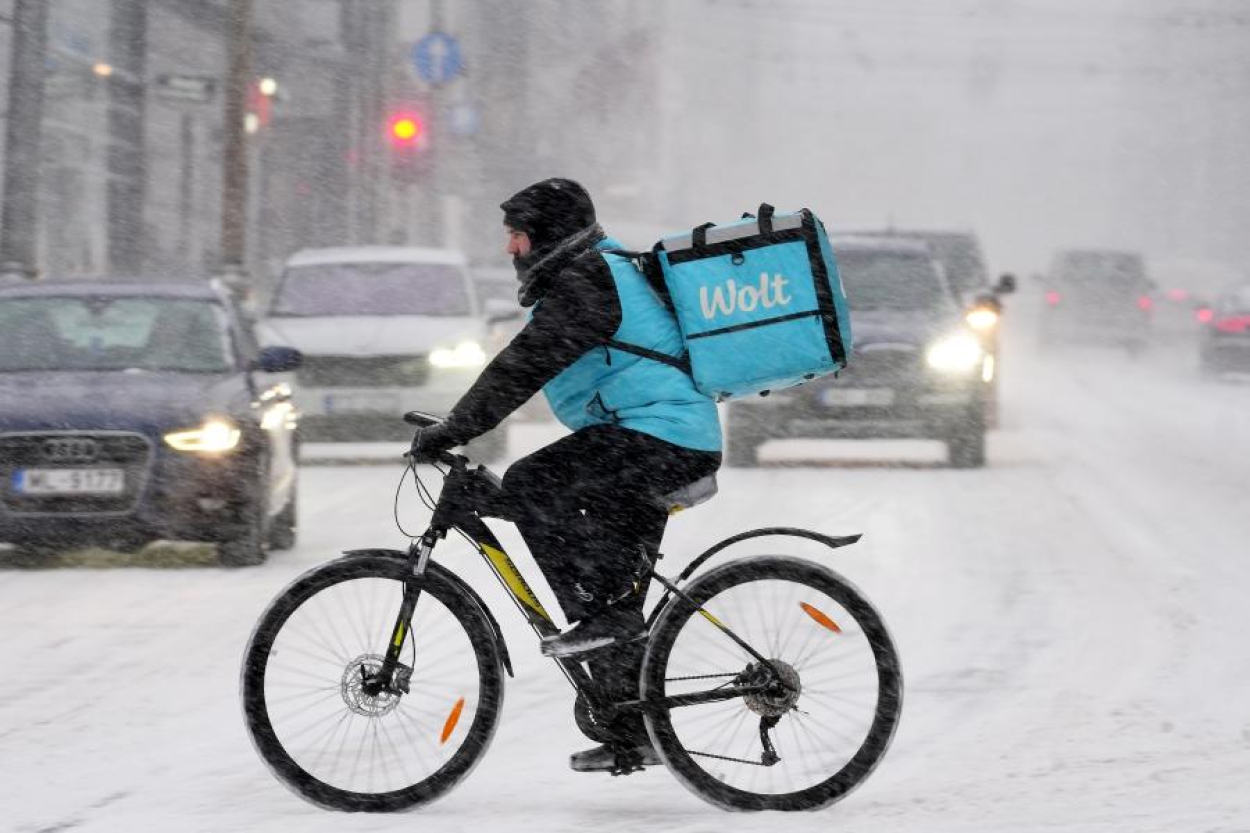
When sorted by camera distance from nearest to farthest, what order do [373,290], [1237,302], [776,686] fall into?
[776,686] → [373,290] → [1237,302]

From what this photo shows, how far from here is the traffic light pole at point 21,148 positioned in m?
20.5

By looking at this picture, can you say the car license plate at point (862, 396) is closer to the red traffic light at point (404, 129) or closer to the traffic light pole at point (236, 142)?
the traffic light pole at point (236, 142)

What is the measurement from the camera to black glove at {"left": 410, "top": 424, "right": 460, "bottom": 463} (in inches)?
236

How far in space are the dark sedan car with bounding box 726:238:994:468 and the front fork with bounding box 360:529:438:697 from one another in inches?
482

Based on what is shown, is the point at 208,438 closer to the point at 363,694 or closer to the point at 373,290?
the point at 363,694

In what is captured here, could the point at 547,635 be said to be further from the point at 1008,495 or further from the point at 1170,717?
the point at 1008,495

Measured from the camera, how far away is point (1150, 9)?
11756 cm

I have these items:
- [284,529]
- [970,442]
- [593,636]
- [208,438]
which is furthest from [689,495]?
[970,442]

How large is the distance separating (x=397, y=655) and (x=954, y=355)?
12.9m

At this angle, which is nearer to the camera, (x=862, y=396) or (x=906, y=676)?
(x=906, y=676)

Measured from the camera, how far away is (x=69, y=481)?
11867 millimetres

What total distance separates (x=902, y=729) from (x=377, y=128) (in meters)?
37.8

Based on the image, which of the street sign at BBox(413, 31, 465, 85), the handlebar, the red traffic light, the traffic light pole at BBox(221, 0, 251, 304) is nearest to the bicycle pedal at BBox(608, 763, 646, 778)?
the handlebar

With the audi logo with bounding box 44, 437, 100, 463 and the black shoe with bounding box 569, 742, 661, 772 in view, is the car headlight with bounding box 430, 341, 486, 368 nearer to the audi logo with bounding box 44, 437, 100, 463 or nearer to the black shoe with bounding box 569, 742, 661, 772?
the audi logo with bounding box 44, 437, 100, 463
